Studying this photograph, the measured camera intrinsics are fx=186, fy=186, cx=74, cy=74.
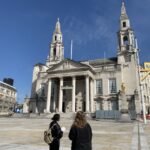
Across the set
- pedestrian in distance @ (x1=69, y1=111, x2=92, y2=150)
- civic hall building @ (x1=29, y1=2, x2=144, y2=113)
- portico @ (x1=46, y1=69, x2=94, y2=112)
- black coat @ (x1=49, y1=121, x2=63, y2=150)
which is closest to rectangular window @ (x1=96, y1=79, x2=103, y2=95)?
civic hall building @ (x1=29, y1=2, x2=144, y2=113)

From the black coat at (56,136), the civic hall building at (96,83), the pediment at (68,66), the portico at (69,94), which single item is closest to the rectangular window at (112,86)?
the civic hall building at (96,83)

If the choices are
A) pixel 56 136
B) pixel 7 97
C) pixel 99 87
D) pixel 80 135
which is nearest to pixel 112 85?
pixel 99 87

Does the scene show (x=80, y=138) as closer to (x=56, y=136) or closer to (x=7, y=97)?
(x=56, y=136)

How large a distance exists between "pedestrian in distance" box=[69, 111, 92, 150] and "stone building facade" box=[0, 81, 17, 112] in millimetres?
80664

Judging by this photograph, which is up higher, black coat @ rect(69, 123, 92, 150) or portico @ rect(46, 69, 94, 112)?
portico @ rect(46, 69, 94, 112)

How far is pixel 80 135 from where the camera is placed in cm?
418

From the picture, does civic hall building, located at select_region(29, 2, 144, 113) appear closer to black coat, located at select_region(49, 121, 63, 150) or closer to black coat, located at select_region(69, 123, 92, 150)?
black coat, located at select_region(49, 121, 63, 150)

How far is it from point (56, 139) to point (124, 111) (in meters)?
29.6

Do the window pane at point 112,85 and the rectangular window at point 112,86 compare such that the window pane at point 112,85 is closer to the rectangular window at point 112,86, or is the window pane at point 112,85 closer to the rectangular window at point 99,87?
the rectangular window at point 112,86

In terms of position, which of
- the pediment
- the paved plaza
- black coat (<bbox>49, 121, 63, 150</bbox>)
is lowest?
the paved plaza

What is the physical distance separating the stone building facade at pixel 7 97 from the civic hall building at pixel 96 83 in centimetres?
2683

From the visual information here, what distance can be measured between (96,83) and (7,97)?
165 ft

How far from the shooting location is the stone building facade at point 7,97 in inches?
3214

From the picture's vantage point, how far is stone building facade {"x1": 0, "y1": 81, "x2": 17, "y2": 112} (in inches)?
3214
